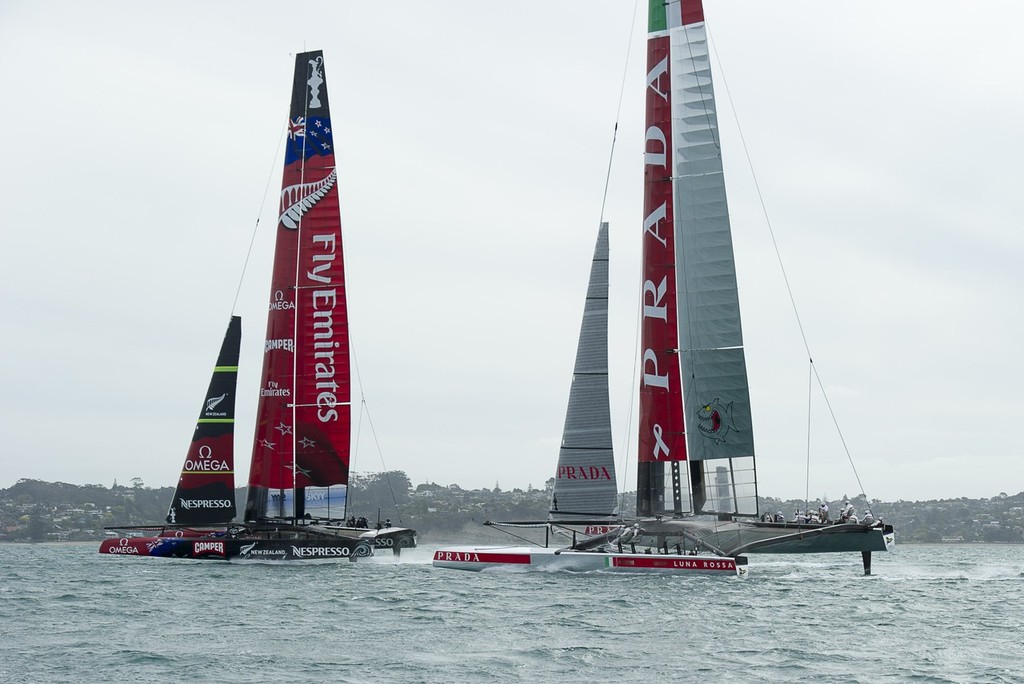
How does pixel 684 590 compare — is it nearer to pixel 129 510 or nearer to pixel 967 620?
pixel 967 620

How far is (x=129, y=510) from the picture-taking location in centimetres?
11800

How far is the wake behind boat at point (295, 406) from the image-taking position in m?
39.1

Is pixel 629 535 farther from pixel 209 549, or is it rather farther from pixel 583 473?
pixel 209 549

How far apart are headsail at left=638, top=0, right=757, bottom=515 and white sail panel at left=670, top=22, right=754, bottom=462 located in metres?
0.03

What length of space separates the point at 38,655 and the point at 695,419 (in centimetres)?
2004

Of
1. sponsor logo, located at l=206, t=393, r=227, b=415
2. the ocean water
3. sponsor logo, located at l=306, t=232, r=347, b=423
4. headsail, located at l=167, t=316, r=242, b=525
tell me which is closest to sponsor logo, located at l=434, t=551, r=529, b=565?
the ocean water

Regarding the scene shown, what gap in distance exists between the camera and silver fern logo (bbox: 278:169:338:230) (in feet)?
134

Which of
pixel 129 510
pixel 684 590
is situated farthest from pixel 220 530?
pixel 129 510

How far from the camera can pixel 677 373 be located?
34.0 meters

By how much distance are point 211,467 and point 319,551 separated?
4.67 m

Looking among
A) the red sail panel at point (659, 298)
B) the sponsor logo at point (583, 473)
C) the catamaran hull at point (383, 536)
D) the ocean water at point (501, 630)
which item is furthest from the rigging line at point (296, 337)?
the red sail panel at point (659, 298)

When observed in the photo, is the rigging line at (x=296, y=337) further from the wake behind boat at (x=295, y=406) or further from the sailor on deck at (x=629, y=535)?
the sailor on deck at (x=629, y=535)

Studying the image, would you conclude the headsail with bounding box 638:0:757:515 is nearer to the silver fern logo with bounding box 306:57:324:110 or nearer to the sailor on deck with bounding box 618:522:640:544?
the sailor on deck with bounding box 618:522:640:544

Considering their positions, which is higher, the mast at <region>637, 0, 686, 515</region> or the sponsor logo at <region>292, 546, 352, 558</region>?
the mast at <region>637, 0, 686, 515</region>
